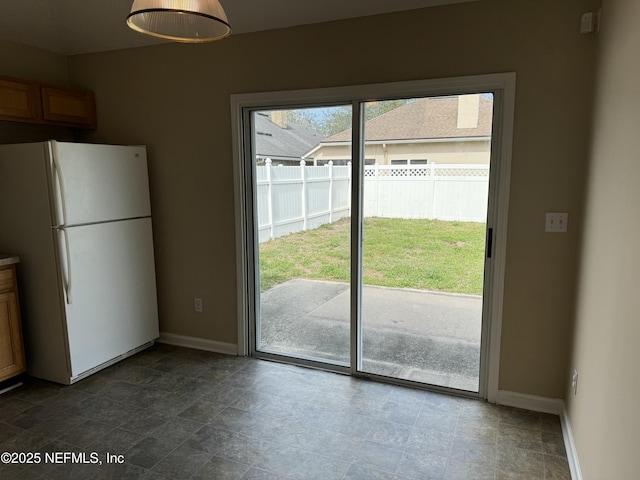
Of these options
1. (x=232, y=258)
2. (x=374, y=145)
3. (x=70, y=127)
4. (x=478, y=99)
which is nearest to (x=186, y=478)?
(x=232, y=258)

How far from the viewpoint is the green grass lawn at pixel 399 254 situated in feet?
9.35

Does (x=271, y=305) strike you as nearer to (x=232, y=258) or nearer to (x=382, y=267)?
(x=232, y=258)

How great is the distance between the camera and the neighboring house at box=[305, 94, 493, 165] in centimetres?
A: 270

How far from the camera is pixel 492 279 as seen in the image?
8.97ft

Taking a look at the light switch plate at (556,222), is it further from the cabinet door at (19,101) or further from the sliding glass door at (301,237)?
the cabinet door at (19,101)

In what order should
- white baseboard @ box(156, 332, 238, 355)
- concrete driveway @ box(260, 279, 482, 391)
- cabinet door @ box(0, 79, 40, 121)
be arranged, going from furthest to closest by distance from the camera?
white baseboard @ box(156, 332, 238, 355)
cabinet door @ box(0, 79, 40, 121)
concrete driveway @ box(260, 279, 482, 391)

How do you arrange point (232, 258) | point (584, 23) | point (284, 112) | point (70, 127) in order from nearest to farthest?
1. point (584, 23)
2. point (284, 112)
3. point (232, 258)
4. point (70, 127)

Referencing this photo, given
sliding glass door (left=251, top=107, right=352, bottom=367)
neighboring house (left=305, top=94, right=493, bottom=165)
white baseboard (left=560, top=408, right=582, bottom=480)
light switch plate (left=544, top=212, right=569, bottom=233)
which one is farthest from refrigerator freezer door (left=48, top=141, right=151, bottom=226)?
white baseboard (left=560, top=408, right=582, bottom=480)

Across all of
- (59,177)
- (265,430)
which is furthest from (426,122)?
(59,177)

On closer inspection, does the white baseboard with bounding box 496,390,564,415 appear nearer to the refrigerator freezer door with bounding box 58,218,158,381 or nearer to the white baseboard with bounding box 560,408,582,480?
the white baseboard with bounding box 560,408,582,480

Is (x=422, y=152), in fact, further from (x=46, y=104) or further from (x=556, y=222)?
(x=46, y=104)

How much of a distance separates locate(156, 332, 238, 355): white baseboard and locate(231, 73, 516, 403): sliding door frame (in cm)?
10

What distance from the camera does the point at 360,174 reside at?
301 centimetres

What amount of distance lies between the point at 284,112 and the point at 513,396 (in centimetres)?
253
